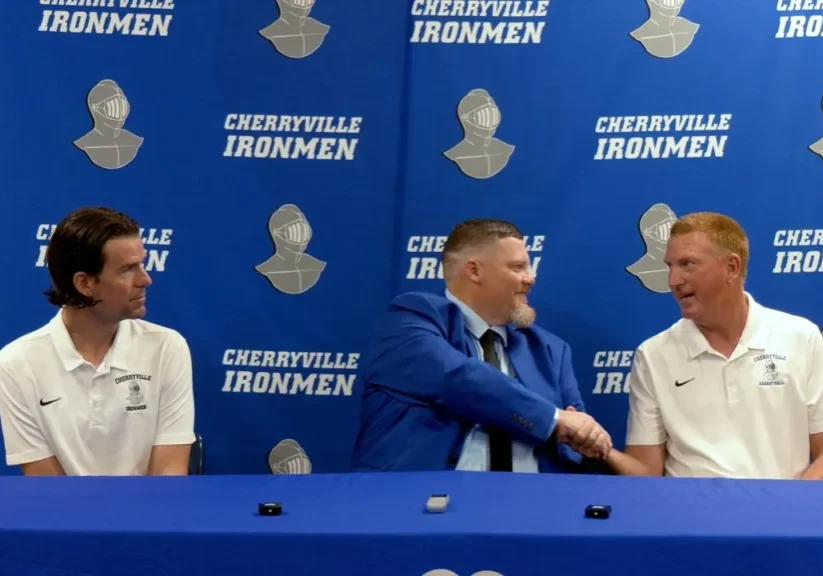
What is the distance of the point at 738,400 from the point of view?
9.30 feet

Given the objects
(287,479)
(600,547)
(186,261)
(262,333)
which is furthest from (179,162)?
(600,547)

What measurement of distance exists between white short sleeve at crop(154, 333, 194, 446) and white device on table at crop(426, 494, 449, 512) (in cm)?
113

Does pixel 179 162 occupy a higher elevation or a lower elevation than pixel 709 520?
higher

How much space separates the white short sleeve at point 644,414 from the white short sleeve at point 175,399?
1.37 m

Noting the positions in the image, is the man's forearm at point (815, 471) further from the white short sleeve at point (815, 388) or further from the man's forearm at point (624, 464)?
the man's forearm at point (624, 464)

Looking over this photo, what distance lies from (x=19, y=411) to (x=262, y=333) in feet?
3.31

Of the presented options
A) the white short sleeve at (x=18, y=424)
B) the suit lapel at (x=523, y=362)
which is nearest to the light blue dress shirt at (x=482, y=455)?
the suit lapel at (x=523, y=362)

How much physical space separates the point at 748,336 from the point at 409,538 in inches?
64.1

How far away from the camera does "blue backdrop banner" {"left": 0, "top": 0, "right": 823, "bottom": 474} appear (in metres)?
3.41

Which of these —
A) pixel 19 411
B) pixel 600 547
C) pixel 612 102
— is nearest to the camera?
pixel 600 547

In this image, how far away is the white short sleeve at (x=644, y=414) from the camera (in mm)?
2916

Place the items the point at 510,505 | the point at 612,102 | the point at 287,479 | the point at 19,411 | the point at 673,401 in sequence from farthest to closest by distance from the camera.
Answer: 1. the point at 612,102
2. the point at 673,401
3. the point at 19,411
4. the point at 287,479
5. the point at 510,505

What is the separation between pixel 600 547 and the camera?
1667 mm

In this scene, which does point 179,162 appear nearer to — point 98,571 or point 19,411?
point 19,411
